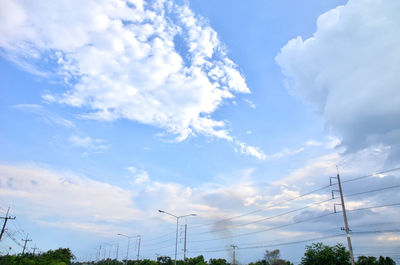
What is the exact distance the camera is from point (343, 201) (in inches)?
1507

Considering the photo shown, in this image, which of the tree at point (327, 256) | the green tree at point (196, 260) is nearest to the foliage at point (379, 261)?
the tree at point (327, 256)

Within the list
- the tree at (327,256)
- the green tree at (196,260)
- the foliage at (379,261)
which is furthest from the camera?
the green tree at (196,260)

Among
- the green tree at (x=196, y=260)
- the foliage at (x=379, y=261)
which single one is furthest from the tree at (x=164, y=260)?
the foliage at (x=379, y=261)

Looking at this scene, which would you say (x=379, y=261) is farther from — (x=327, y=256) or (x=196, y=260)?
(x=196, y=260)

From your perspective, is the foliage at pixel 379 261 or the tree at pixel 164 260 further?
the tree at pixel 164 260

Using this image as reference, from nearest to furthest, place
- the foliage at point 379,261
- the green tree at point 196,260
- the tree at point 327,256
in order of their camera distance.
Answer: the tree at point 327,256, the foliage at point 379,261, the green tree at point 196,260

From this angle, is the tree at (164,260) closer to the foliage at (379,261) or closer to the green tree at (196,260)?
the green tree at (196,260)

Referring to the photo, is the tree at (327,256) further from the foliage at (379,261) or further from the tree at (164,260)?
the tree at (164,260)

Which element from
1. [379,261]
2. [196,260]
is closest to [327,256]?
[379,261]

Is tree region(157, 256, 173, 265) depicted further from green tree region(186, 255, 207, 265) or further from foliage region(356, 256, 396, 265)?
foliage region(356, 256, 396, 265)

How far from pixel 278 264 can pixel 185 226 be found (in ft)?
295

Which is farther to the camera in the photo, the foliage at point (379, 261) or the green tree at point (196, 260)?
the green tree at point (196, 260)

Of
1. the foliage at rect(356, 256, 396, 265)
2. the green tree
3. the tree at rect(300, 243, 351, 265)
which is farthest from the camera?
the green tree

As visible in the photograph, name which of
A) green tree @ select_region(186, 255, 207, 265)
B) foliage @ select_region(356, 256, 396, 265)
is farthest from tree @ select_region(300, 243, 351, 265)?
green tree @ select_region(186, 255, 207, 265)
